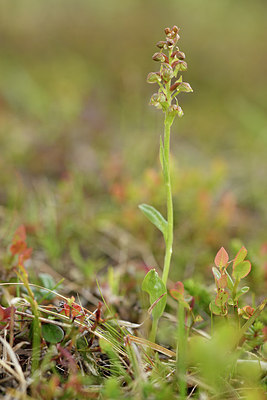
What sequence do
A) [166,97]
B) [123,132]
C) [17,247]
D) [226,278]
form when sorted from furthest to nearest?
[123,132] < [17,247] < [166,97] < [226,278]

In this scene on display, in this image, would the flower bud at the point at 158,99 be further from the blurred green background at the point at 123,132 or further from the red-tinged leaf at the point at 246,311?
the blurred green background at the point at 123,132

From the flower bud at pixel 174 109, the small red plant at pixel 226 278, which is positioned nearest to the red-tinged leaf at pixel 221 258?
the small red plant at pixel 226 278

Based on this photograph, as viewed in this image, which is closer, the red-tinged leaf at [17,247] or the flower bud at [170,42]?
the flower bud at [170,42]

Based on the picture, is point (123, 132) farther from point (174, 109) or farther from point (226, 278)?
point (226, 278)

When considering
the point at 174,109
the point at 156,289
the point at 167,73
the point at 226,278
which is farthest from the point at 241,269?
the point at 167,73

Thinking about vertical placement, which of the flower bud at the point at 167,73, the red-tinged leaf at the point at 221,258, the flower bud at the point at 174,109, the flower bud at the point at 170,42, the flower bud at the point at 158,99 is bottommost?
the red-tinged leaf at the point at 221,258

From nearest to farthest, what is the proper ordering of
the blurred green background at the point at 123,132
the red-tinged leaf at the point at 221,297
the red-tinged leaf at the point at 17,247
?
the red-tinged leaf at the point at 221,297, the red-tinged leaf at the point at 17,247, the blurred green background at the point at 123,132
